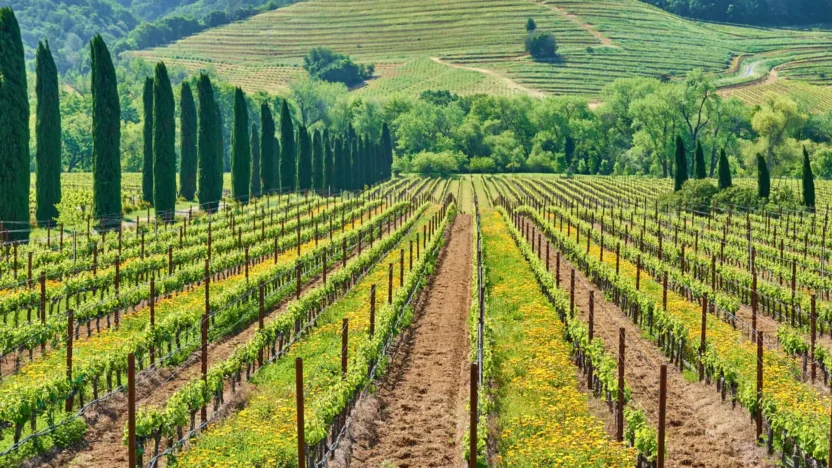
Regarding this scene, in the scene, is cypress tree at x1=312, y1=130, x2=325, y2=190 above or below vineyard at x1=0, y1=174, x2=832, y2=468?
above

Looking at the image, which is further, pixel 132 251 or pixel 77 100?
pixel 77 100

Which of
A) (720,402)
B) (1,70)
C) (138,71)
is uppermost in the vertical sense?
(138,71)

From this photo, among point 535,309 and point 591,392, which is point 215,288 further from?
point 591,392

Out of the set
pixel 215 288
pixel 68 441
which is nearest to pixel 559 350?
pixel 68 441

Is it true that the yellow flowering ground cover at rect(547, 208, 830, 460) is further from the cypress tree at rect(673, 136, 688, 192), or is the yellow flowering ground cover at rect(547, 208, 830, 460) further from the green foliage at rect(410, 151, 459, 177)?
the green foliage at rect(410, 151, 459, 177)

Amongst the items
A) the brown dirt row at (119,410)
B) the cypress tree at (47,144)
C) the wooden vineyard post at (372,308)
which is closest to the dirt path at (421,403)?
the wooden vineyard post at (372,308)

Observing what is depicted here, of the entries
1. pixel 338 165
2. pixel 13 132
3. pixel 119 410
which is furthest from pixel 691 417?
pixel 338 165

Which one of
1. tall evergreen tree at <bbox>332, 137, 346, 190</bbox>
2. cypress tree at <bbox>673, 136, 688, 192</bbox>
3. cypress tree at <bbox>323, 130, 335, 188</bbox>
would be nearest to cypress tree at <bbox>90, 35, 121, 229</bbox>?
cypress tree at <bbox>323, 130, 335, 188</bbox>

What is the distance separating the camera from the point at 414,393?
16188 mm

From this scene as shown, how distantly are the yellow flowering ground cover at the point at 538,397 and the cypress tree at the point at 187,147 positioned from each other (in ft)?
116

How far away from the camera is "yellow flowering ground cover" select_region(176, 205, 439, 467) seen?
12242 millimetres

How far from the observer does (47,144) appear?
1634 inches

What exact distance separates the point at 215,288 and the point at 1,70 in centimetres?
1766

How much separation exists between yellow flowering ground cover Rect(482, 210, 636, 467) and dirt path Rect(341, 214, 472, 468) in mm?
803
